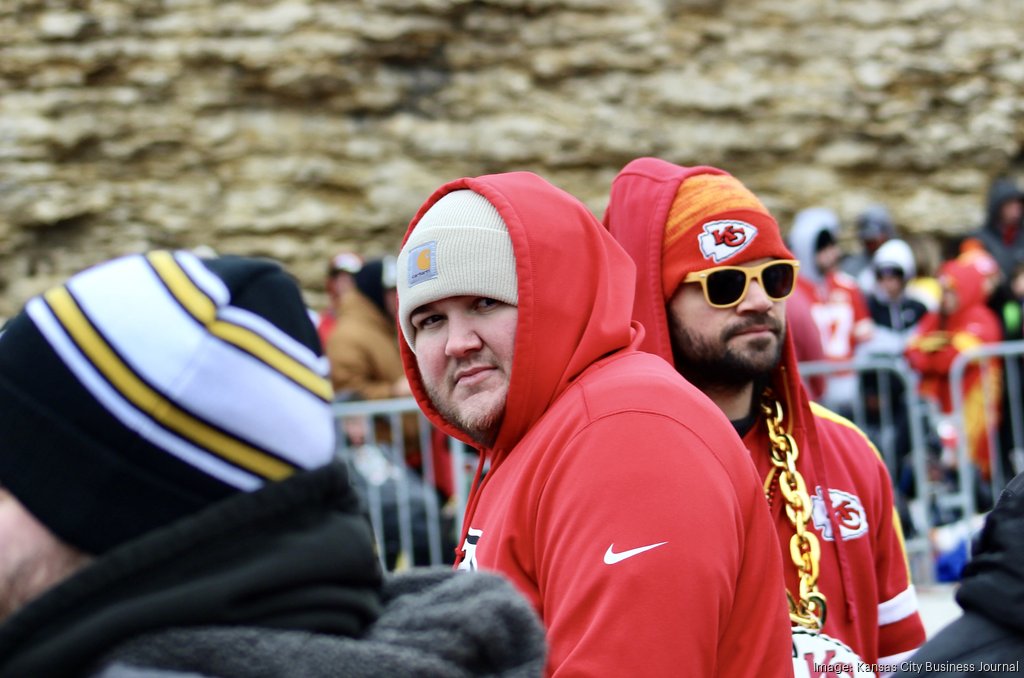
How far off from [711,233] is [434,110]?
8.98 metres

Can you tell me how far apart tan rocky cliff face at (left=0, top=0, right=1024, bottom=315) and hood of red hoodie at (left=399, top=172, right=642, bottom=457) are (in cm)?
903

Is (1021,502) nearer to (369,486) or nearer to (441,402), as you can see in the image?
(441,402)

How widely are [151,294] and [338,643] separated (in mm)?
401

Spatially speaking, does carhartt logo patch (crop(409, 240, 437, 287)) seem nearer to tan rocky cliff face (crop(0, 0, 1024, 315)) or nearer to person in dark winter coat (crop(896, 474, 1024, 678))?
person in dark winter coat (crop(896, 474, 1024, 678))

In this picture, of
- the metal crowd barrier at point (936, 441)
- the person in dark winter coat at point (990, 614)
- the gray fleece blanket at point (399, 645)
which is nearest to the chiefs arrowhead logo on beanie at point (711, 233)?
the person in dark winter coat at point (990, 614)

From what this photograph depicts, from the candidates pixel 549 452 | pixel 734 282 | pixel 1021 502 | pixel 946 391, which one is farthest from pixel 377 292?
pixel 1021 502

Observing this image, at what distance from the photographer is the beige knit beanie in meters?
2.53

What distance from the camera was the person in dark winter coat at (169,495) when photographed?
1.17m

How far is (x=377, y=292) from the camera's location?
25.2 ft

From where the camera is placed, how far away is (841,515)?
2.95 metres

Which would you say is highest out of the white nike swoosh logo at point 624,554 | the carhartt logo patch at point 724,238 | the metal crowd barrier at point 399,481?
the carhartt logo patch at point 724,238

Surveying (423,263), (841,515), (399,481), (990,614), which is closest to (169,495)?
(990,614)

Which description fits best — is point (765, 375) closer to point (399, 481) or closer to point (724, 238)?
point (724, 238)

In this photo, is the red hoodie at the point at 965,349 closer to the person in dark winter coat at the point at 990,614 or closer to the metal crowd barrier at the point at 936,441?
the metal crowd barrier at the point at 936,441
